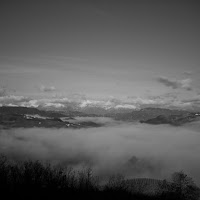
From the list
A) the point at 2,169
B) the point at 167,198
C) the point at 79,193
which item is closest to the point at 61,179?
the point at 79,193

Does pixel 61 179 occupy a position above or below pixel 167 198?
above

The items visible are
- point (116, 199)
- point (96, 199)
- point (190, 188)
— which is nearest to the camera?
point (96, 199)

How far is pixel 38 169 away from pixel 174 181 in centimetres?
7679

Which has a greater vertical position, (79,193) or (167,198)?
(79,193)

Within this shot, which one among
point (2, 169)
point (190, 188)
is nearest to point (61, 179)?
point (2, 169)

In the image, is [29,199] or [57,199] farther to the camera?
[57,199]

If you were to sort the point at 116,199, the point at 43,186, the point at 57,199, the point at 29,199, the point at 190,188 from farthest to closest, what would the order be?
the point at 190,188 < the point at 116,199 < the point at 43,186 < the point at 57,199 < the point at 29,199

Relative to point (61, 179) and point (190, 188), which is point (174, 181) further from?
point (61, 179)

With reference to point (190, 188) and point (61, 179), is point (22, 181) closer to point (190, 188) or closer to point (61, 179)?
point (61, 179)

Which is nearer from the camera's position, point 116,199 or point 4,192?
point 4,192

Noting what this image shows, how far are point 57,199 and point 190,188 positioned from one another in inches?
3053

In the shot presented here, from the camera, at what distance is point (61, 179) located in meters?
89.1

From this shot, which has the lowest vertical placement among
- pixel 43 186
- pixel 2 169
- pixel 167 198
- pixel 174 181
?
pixel 167 198

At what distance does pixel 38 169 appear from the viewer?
87.2 m
